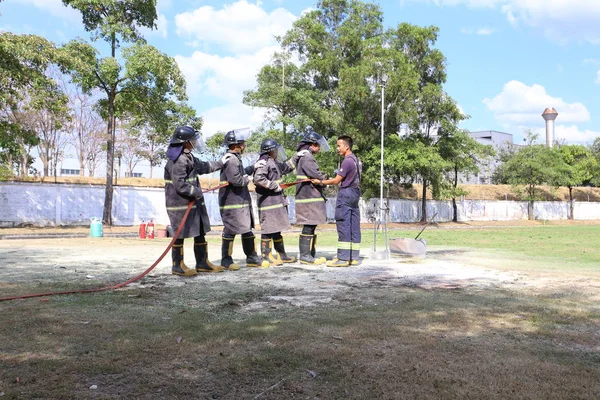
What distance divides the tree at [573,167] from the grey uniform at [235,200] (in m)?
48.0

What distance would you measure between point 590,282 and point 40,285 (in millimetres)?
7364

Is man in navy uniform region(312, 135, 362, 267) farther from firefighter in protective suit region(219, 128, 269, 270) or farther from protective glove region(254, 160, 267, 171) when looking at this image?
firefighter in protective suit region(219, 128, 269, 270)

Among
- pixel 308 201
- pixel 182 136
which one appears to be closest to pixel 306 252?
pixel 308 201

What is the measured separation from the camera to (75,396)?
2.79 meters

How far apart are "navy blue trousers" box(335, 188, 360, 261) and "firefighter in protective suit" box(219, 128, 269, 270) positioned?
1403 mm

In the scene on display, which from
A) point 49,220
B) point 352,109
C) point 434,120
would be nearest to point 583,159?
point 434,120

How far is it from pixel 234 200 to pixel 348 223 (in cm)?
206

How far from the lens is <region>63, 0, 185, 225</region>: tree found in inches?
876

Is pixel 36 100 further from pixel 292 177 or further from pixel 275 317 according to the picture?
pixel 275 317

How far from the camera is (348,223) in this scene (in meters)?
8.91

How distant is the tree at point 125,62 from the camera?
22.2 m

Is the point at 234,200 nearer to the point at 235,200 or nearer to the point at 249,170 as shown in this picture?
the point at 235,200

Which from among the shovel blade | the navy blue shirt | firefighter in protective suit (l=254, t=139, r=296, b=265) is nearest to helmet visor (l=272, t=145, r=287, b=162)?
firefighter in protective suit (l=254, t=139, r=296, b=265)

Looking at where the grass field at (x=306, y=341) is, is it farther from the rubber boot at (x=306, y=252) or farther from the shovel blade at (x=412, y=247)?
the shovel blade at (x=412, y=247)
